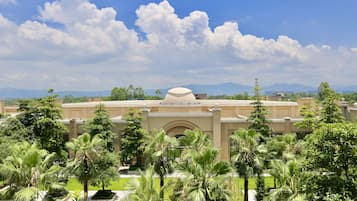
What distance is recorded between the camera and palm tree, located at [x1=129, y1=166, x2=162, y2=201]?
503 inches

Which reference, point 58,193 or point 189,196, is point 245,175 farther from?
point 58,193

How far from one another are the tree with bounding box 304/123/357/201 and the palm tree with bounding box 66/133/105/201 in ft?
47.4

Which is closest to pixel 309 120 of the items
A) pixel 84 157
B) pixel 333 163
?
pixel 84 157

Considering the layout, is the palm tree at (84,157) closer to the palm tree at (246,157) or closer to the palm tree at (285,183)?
the palm tree at (246,157)

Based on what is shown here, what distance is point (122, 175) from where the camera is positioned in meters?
34.4

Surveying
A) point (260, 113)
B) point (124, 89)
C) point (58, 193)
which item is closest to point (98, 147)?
point (58, 193)

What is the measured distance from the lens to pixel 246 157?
72.6ft

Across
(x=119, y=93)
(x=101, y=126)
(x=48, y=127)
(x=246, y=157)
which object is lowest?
(x=246, y=157)

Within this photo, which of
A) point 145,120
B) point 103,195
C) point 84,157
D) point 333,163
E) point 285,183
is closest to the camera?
point 333,163

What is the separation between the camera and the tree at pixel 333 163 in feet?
38.0

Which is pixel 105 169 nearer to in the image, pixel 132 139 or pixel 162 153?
pixel 162 153

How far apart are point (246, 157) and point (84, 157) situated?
1054 cm

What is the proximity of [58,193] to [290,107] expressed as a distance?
3339 cm

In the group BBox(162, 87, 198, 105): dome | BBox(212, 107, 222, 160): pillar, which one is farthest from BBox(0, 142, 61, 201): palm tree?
BBox(162, 87, 198, 105): dome
